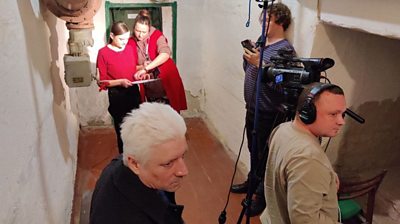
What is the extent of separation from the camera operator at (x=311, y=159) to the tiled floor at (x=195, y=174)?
1262 mm

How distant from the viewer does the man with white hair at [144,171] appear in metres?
1.05

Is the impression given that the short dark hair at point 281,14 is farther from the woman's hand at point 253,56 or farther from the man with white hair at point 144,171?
the man with white hair at point 144,171

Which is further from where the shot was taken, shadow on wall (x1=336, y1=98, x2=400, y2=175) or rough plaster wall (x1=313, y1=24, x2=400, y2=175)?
shadow on wall (x1=336, y1=98, x2=400, y2=175)

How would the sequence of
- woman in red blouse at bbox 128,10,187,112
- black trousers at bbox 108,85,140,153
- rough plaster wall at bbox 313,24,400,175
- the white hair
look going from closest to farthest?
the white hair < rough plaster wall at bbox 313,24,400,175 < black trousers at bbox 108,85,140,153 < woman in red blouse at bbox 128,10,187,112

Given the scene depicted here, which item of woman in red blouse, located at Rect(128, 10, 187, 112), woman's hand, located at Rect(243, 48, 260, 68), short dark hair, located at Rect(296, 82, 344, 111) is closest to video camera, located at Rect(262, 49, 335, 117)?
short dark hair, located at Rect(296, 82, 344, 111)

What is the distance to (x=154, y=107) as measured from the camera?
1.12m

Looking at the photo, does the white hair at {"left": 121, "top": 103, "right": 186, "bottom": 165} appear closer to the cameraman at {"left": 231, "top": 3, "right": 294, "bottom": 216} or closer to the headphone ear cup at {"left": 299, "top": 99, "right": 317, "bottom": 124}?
the headphone ear cup at {"left": 299, "top": 99, "right": 317, "bottom": 124}

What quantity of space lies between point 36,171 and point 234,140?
220cm

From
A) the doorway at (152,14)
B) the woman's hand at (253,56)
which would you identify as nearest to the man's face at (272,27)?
the woman's hand at (253,56)

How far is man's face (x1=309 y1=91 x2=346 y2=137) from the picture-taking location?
1422 mm

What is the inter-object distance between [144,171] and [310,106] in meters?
0.74

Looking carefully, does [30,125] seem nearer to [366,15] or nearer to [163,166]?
[163,166]

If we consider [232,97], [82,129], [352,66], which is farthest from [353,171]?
[82,129]

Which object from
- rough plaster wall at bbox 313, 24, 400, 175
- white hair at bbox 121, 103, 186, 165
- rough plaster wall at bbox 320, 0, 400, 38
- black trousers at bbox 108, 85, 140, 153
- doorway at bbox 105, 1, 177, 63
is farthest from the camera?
Result: doorway at bbox 105, 1, 177, 63
